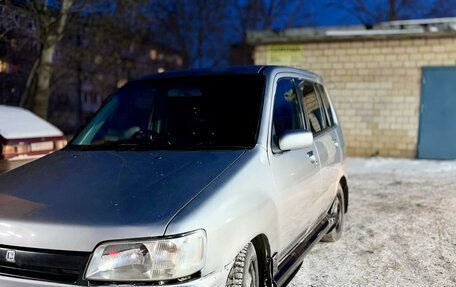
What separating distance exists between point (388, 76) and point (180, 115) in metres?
10.0

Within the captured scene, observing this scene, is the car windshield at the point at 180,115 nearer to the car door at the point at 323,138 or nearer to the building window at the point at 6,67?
the car door at the point at 323,138

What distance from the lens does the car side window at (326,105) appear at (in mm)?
5268

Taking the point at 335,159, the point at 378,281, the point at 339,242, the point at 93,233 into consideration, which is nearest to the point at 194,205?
the point at 93,233

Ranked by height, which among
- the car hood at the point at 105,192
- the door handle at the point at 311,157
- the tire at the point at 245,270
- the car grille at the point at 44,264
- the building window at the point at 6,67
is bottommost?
the tire at the point at 245,270

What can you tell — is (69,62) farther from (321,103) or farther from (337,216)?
(337,216)

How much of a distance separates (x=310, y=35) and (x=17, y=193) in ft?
37.1

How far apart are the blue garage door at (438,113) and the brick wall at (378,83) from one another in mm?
178

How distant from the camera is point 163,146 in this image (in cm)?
337

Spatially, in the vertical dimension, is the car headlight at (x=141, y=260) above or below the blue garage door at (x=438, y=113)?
above

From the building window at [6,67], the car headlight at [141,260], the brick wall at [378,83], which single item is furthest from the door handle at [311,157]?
the brick wall at [378,83]

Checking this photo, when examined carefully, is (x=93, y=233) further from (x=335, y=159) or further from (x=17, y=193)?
(x=335, y=159)

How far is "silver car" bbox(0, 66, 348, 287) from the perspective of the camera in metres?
2.23

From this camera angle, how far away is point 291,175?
136 inches

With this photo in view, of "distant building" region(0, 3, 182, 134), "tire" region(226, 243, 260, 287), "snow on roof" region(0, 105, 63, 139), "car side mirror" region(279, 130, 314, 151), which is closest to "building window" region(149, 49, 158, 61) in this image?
"distant building" region(0, 3, 182, 134)
